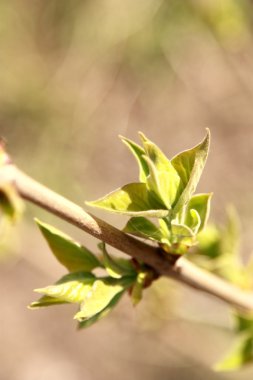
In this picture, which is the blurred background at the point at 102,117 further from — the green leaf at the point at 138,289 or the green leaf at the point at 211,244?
the green leaf at the point at 138,289

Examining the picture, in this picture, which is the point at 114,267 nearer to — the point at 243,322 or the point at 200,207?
the point at 200,207

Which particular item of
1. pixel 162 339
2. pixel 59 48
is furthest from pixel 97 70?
pixel 162 339

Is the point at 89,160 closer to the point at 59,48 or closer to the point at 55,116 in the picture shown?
the point at 55,116

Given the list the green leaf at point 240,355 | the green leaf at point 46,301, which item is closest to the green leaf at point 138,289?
the green leaf at point 46,301

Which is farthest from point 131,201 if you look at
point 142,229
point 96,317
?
point 96,317

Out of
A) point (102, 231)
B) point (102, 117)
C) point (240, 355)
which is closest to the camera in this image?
point (102, 231)

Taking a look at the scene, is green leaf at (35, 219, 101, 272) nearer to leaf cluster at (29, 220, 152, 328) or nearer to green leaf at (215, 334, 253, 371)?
leaf cluster at (29, 220, 152, 328)

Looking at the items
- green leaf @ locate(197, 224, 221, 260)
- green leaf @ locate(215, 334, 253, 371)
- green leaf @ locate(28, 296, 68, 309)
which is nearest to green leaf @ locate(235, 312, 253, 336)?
green leaf @ locate(215, 334, 253, 371)
